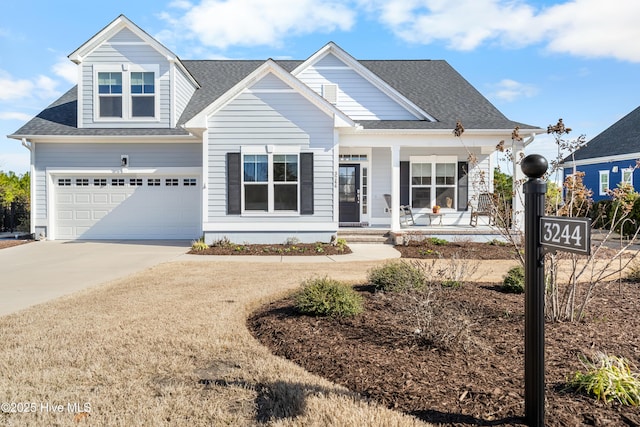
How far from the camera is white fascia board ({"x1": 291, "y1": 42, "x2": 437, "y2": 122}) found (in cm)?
1452

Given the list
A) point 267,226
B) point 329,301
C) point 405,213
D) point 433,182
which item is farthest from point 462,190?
point 329,301

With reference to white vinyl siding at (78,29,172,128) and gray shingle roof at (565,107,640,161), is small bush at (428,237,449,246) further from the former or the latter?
gray shingle roof at (565,107,640,161)

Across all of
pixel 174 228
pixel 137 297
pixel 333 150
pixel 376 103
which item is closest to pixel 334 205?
pixel 333 150

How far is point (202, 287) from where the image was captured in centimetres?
687

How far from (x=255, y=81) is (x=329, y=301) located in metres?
9.13

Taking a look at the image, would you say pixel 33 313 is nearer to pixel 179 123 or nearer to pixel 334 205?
pixel 334 205

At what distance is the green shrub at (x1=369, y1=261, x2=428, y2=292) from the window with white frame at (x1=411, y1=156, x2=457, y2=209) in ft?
30.7

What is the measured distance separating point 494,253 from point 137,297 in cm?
886

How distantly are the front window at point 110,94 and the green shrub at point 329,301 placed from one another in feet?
39.7

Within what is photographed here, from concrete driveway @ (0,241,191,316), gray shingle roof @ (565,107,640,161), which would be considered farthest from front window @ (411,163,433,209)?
gray shingle roof @ (565,107,640,161)

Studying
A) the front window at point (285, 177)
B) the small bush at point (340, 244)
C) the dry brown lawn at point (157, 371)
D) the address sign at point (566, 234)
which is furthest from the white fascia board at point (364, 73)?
the address sign at point (566, 234)

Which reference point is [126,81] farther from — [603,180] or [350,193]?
[603,180]

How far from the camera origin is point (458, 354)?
355 cm

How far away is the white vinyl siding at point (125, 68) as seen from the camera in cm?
1392
